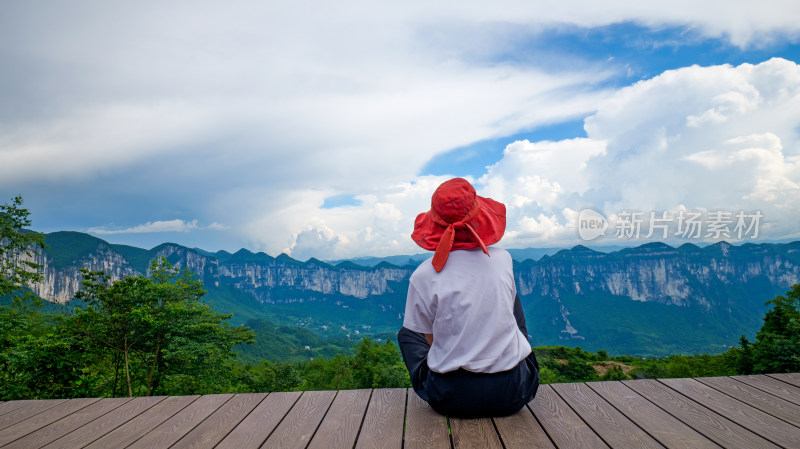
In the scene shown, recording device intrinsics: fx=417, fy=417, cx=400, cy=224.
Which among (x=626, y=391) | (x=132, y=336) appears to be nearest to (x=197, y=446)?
(x=626, y=391)

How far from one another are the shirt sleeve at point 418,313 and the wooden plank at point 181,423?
5.65 feet

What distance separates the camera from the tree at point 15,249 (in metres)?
14.4

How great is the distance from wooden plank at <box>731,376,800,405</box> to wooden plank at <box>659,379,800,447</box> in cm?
38

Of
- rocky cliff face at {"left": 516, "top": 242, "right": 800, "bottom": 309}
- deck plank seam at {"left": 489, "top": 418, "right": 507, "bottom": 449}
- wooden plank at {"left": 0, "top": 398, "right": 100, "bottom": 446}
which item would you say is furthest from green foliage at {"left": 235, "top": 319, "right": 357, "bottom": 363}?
rocky cliff face at {"left": 516, "top": 242, "right": 800, "bottom": 309}

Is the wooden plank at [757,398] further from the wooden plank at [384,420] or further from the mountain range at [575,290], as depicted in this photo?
the mountain range at [575,290]

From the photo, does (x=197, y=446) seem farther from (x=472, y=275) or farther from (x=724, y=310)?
(x=724, y=310)

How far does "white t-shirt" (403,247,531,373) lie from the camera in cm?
242

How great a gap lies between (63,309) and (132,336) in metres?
1.62

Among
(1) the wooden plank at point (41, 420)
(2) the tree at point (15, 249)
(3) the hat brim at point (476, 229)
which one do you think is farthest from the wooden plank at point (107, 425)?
(2) the tree at point (15, 249)

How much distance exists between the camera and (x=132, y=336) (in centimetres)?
636

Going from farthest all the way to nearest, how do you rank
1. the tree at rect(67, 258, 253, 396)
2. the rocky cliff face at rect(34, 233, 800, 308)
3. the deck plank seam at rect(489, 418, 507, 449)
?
the rocky cliff face at rect(34, 233, 800, 308), the tree at rect(67, 258, 253, 396), the deck plank seam at rect(489, 418, 507, 449)

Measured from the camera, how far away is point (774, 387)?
3.29m

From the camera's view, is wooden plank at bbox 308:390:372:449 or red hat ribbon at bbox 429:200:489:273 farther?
wooden plank at bbox 308:390:372:449

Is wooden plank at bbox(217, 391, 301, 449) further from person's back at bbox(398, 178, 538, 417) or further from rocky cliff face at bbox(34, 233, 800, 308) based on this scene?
rocky cliff face at bbox(34, 233, 800, 308)
